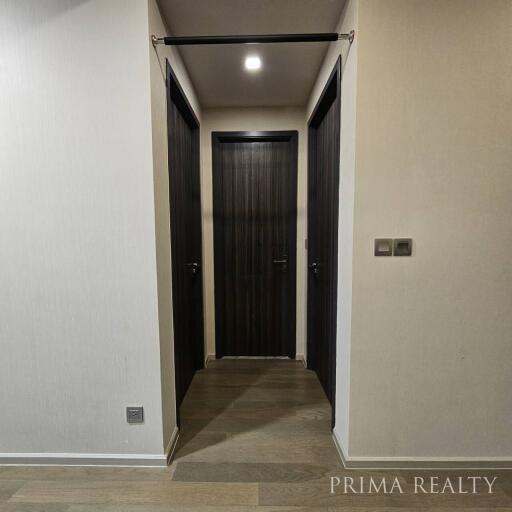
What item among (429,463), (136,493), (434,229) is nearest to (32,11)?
(434,229)

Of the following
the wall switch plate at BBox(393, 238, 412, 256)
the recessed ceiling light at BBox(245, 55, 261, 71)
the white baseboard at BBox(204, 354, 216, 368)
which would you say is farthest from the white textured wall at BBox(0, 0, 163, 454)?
the white baseboard at BBox(204, 354, 216, 368)

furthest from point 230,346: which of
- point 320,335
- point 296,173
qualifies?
point 296,173

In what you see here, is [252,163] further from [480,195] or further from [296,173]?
[480,195]

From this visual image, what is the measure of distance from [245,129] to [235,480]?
A: 106 inches

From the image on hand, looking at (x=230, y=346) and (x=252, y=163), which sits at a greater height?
(x=252, y=163)

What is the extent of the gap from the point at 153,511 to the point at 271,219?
7.54 ft

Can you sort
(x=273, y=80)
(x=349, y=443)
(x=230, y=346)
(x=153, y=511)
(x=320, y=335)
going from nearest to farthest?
(x=153, y=511) < (x=349, y=443) < (x=273, y=80) < (x=320, y=335) < (x=230, y=346)

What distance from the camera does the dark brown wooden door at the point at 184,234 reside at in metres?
1.94

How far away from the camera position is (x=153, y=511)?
1.39 meters

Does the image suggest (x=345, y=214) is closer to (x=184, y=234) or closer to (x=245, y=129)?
(x=184, y=234)

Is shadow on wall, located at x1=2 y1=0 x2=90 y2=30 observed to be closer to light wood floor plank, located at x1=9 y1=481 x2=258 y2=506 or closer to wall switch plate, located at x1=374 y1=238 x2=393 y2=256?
wall switch plate, located at x1=374 y1=238 x2=393 y2=256

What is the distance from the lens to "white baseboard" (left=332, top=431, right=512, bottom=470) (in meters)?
1.62

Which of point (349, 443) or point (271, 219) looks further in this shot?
point (271, 219)

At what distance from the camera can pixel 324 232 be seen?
2332 millimetres
